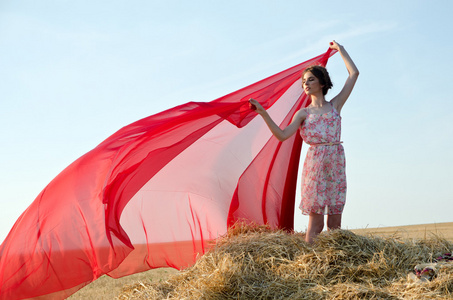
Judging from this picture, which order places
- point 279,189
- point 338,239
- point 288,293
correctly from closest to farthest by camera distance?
point 288,293 < point 338,239 < point 279,189

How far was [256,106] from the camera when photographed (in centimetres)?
466

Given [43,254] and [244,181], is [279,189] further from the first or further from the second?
[43,254]

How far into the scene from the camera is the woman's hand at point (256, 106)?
462cm

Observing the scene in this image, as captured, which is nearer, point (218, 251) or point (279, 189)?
point (218, 251)

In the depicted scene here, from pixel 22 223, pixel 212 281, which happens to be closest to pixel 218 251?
pixel 212 281

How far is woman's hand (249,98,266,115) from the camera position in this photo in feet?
15.2

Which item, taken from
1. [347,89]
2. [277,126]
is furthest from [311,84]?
[277,126]

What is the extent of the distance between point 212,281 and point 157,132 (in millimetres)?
1646

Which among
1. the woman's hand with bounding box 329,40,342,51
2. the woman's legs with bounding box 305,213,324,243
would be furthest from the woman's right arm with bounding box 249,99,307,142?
the woman's hand with bounding box 329,40,342,51

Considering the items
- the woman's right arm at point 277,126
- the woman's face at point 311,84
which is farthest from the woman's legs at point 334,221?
the woman's face at point 311,84

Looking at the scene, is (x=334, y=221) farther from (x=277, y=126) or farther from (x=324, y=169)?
(x=277, y=126)

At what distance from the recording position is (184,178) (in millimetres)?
5523

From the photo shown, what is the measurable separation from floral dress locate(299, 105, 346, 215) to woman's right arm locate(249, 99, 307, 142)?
0.28ft

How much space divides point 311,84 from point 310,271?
199 centimetres
